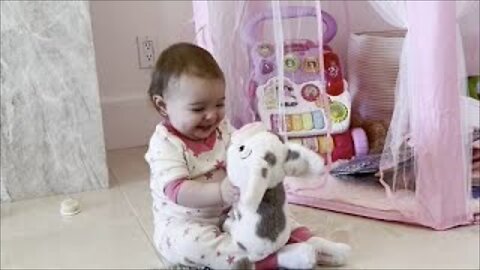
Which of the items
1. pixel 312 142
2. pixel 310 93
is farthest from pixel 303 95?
pixel 312 142

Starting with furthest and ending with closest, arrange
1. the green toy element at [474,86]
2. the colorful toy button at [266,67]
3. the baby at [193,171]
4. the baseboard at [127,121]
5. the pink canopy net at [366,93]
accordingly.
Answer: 1. the baseboard at [127,121]
2. the green toy element at [474,86]
3. the colorful toy button at [266,67]
4. the pink canopy net at [366,93]
5. the baby at [193,171]

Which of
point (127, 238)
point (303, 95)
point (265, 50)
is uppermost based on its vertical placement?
point (265, 50)

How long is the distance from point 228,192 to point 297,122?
0.59m

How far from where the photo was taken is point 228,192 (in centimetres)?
118

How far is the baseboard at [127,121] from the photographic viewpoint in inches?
84.4

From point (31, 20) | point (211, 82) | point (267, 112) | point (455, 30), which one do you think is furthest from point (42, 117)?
point (455, 30)

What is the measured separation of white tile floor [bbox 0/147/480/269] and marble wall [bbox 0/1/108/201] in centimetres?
7

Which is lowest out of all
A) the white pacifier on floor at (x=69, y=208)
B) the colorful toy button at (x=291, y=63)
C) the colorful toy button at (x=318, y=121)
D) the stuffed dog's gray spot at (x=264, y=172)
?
the white pacifier on floor at (x=69, y=208)

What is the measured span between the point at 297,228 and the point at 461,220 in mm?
341

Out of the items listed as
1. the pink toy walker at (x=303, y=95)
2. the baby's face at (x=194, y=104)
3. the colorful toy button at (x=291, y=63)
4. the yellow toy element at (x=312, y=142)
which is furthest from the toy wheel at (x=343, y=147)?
the baby's face at (x=194, y=104)

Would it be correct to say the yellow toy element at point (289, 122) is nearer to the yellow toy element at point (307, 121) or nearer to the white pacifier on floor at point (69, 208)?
the yellow toy element at point (307, 121)

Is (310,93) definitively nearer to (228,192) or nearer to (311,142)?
(311,142)

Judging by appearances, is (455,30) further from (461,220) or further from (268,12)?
(268,12)

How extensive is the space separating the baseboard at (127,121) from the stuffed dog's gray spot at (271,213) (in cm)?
102
